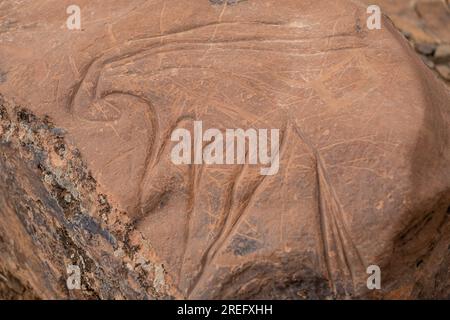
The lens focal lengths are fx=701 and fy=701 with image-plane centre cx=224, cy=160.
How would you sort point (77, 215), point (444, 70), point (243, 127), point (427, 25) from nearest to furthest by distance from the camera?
point (243, 127) → point (77, 215) → point (444, 70) → point (427, 25)

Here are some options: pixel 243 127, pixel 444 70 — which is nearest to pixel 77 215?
pixel 243 127

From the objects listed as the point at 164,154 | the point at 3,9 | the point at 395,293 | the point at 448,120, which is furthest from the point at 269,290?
the point at 3,9

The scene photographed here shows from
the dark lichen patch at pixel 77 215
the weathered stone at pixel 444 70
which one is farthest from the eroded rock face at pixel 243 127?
the weathered stone at pixel 444 70

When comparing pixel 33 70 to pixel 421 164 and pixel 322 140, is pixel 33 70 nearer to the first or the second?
pixel 322 140

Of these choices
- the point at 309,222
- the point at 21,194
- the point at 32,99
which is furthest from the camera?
the point at 21,194

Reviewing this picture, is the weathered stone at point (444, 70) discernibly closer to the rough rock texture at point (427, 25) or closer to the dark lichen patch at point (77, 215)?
the rough rock texture at point (427, 25)

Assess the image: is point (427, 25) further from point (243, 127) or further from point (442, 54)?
point (243, 127)

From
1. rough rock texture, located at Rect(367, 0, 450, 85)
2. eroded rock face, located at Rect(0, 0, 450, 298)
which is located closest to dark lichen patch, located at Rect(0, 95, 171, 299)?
eroded rock face, located at Rect(0, 0, 450, 298)

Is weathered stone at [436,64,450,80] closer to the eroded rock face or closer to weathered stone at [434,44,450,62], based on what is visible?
weathered stone at [434,44,450,62]
